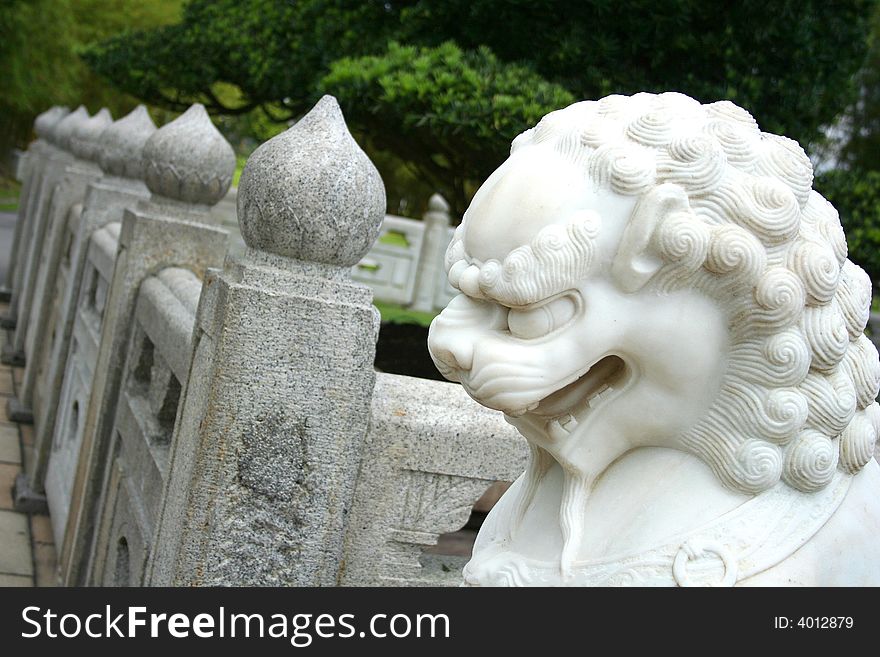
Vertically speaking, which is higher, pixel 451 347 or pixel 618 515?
pixel 451 347

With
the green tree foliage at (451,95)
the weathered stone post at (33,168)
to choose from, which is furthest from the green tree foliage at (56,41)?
the green tree foliage at (451,95)

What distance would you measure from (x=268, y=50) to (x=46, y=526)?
2.95 metres

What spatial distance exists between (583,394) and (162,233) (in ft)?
10.2

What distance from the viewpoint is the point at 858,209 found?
467 cm

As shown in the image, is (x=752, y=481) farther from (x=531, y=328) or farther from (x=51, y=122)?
(x=51, y=122)

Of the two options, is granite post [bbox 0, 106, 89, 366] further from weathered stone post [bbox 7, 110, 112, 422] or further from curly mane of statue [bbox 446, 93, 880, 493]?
curly mane of statue [bbox 446, 93, 880, 493]

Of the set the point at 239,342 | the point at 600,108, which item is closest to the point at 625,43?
the point at 239,342

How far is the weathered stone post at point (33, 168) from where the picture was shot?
414 inches

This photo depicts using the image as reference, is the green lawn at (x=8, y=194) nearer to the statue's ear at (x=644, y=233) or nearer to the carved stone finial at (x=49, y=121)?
the carved stone finial at (x=49, y=121)

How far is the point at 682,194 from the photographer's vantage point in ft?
4.41

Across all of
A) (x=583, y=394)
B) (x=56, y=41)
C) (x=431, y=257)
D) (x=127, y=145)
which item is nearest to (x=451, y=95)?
(x=127, y=145)

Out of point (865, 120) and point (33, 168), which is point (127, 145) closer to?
point (33, 168)

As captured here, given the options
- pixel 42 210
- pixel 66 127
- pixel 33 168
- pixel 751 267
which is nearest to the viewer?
pixel 751 267

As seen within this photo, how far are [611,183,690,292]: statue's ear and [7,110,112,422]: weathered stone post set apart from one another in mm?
6551
